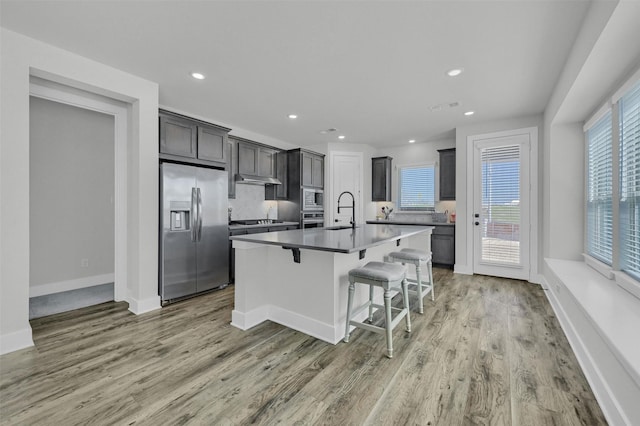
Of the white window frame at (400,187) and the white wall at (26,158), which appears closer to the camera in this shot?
the white wall at (26,158)

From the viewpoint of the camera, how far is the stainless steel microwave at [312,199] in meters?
5.71

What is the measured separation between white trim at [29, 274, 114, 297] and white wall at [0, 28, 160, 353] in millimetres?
1722

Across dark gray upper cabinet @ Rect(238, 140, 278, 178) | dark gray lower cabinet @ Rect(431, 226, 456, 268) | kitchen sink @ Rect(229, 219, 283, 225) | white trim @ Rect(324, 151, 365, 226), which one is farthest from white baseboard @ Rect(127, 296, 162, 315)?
dark gray lower cabinet @ Rect(431, 226, 456, 268)

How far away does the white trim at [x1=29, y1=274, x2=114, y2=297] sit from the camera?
3781 mm

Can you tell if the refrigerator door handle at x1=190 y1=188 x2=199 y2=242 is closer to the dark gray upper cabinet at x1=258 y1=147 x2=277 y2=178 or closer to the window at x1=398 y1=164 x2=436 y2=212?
the dark gray upper cabinet at x1=258 y1=147 x2=277 y2=178

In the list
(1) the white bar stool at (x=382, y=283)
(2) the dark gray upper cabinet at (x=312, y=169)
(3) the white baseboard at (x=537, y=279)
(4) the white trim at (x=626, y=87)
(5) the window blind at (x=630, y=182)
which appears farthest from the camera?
(2) the dark gray upper cabinet at (x=312, y=169)

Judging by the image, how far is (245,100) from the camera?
379 cm

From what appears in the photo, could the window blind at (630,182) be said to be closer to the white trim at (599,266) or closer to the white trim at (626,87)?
the white trim at (626,87)

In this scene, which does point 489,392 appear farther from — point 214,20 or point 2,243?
point 2,243

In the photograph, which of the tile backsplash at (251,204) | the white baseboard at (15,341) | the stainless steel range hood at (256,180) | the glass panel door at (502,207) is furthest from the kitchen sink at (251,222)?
the glass panel door at (502,207)

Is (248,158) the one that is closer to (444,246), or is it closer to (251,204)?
(251,204)

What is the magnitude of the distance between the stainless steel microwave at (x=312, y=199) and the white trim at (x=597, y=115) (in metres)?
4.19

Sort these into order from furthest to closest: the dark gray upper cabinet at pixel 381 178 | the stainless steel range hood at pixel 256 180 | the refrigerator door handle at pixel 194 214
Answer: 1. the dark gray upper cabinet at pixel 381 178
2. the stainless steel range hood at pixel 256 180
3. the refrigerator door handle at pixel 194 214

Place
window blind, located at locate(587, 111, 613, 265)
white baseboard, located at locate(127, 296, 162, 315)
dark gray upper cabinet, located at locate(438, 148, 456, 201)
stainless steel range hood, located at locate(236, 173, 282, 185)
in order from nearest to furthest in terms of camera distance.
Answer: window blind, located at locate(587, 111, 613, 265) < white baseboard, located at locate(127, 296, 162, 315) < stainless steel range hood, located at locate(236, 173, 282, 185) < dark gray upper cabinet, located at locate(438, 148, 456, 201)
